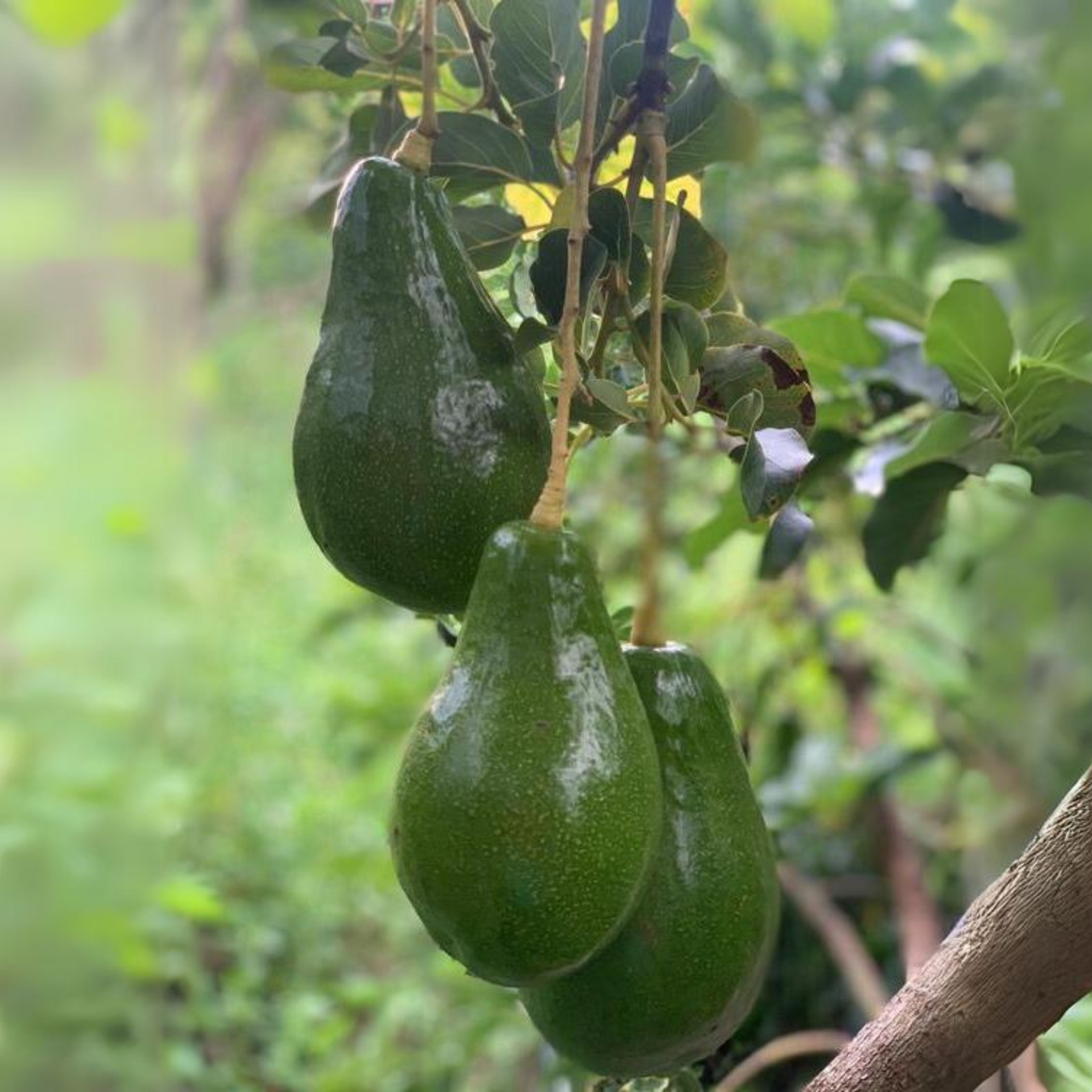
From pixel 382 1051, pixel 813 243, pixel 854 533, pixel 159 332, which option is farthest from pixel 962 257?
pixel 159 332

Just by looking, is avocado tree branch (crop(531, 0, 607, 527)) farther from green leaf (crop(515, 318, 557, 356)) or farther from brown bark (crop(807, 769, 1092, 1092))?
brown bark (crop(807, 769, 1092, 1092))

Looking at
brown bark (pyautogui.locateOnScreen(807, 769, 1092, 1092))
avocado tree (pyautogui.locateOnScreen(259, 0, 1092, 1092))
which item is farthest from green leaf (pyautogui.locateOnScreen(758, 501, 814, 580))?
brown bark (pyautogui.locateOnScreen(807, 769, 1092, 1092))

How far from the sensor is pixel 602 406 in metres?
0.42

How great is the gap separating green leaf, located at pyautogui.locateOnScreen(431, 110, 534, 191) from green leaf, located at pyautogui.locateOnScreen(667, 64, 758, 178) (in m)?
0.05

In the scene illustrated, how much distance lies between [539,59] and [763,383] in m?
0.14

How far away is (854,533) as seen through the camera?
1.42 m

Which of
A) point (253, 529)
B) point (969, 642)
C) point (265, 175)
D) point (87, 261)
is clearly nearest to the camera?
point (969, 642)

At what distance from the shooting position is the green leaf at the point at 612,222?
0.41 m

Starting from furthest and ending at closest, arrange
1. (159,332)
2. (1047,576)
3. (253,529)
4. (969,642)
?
1. (253,529)
2. (159,332)
3. (969,642)
4. (1047,576)

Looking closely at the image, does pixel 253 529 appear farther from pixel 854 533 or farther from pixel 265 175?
pixel 854 533

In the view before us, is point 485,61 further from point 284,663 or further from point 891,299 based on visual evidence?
point 284,663

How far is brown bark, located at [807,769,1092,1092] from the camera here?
0.39 m

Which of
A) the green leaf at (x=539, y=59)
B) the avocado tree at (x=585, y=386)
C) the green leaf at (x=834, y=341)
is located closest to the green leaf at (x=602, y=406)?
the avocado tree at (x=585, y=386)

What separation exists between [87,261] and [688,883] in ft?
5.58
